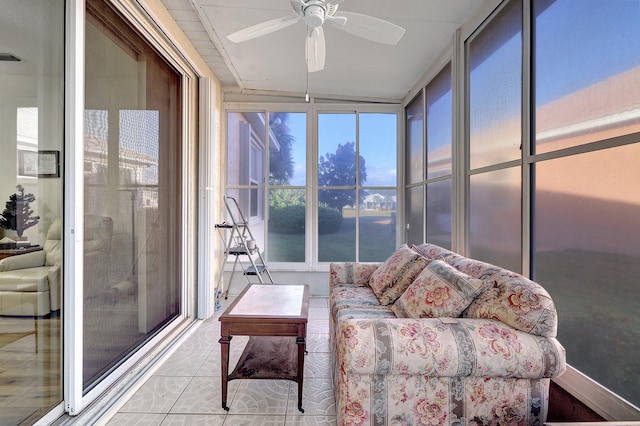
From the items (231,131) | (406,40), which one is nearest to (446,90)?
(406,40)

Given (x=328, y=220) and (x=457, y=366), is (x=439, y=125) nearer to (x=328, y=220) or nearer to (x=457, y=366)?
(x=328, y=220)

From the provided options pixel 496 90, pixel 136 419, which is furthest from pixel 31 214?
pixel 496 90

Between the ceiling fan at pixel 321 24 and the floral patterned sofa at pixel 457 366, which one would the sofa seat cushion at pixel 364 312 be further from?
the ceiling fan at pixel 321 24

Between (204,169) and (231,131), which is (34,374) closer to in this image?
(204,169)

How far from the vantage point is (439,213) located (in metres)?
3.33

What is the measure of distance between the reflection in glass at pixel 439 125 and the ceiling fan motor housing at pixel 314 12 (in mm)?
1817

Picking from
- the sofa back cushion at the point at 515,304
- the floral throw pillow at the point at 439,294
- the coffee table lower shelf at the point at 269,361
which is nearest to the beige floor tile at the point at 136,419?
the coffee table lower shelf at the point at 269,361

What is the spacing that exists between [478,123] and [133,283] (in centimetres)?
316

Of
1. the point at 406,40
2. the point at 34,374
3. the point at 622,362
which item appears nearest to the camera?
the point at 622,362

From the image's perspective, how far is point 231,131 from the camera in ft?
14.8

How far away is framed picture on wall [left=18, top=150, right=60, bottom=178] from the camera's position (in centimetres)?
148

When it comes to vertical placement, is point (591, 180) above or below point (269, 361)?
above

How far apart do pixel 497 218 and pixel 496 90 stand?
101cm

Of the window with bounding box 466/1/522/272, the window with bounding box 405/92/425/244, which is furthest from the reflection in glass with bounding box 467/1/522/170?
the window with bounding box 405/92/425/244
